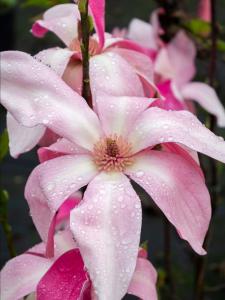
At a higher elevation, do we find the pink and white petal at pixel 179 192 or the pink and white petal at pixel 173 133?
the pink and white petal at pixel 173 133

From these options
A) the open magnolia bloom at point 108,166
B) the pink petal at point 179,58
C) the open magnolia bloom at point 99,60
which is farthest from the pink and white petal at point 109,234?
the pink petal at point 179,58

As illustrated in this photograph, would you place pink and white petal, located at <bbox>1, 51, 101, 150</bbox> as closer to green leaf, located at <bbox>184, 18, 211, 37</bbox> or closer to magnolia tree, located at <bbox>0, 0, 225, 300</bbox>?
magnolia tree, located at <bbox>0, 0, 225, 300</bbox>

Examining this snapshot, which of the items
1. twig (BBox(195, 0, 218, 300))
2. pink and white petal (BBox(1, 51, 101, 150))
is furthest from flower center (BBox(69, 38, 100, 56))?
twig (BBox(195, 0, 218, 300))

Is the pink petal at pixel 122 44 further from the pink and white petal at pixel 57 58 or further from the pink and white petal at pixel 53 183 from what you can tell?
the pink and white petal at pixel 53 183

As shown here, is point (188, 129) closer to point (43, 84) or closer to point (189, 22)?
point (43, 84)

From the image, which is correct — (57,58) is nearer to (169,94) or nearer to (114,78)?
(114,78)

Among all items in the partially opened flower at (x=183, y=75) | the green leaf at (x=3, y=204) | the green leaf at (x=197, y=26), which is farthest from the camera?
the green leaf at (x=197, y=26)
